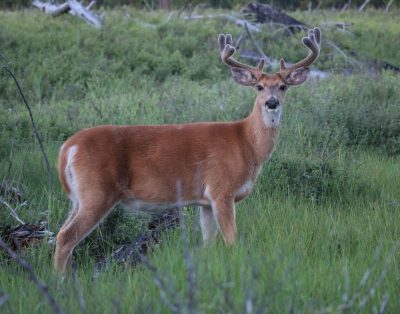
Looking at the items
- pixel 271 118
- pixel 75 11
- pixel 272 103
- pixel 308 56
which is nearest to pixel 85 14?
pixel 75 11

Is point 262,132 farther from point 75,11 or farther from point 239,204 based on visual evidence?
point 75,11

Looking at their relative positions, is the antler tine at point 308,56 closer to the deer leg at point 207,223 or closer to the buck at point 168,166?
the buck at point 168,166

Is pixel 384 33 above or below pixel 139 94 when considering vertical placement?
below

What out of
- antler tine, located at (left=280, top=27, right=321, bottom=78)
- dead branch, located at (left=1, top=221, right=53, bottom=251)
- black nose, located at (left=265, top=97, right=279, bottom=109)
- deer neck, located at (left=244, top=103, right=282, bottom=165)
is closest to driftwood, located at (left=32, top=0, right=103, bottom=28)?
antler tine, located at (left=280, top=27, right=321, bottom=78)

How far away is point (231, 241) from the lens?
18.5ft

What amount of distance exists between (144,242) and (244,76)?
1.82 m

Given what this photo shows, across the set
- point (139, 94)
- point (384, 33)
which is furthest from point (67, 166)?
point (384, 33)

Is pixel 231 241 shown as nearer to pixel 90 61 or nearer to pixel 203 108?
pixel 203 108

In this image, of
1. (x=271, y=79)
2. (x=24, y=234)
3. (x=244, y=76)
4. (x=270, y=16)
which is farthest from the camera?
(x=270, y=16)

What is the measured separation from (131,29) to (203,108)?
720cm

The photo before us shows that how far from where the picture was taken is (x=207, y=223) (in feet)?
20.2

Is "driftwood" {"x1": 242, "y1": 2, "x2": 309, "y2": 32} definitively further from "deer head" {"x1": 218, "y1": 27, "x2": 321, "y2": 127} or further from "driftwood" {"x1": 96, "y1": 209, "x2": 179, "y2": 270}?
"driftwood" {"x1": 96, "y1": 209, "x2": 179, "y2": 270}

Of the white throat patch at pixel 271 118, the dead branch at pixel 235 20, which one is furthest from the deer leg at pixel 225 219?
the dead branch at pixel 235 20

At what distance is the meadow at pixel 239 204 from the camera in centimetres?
395
